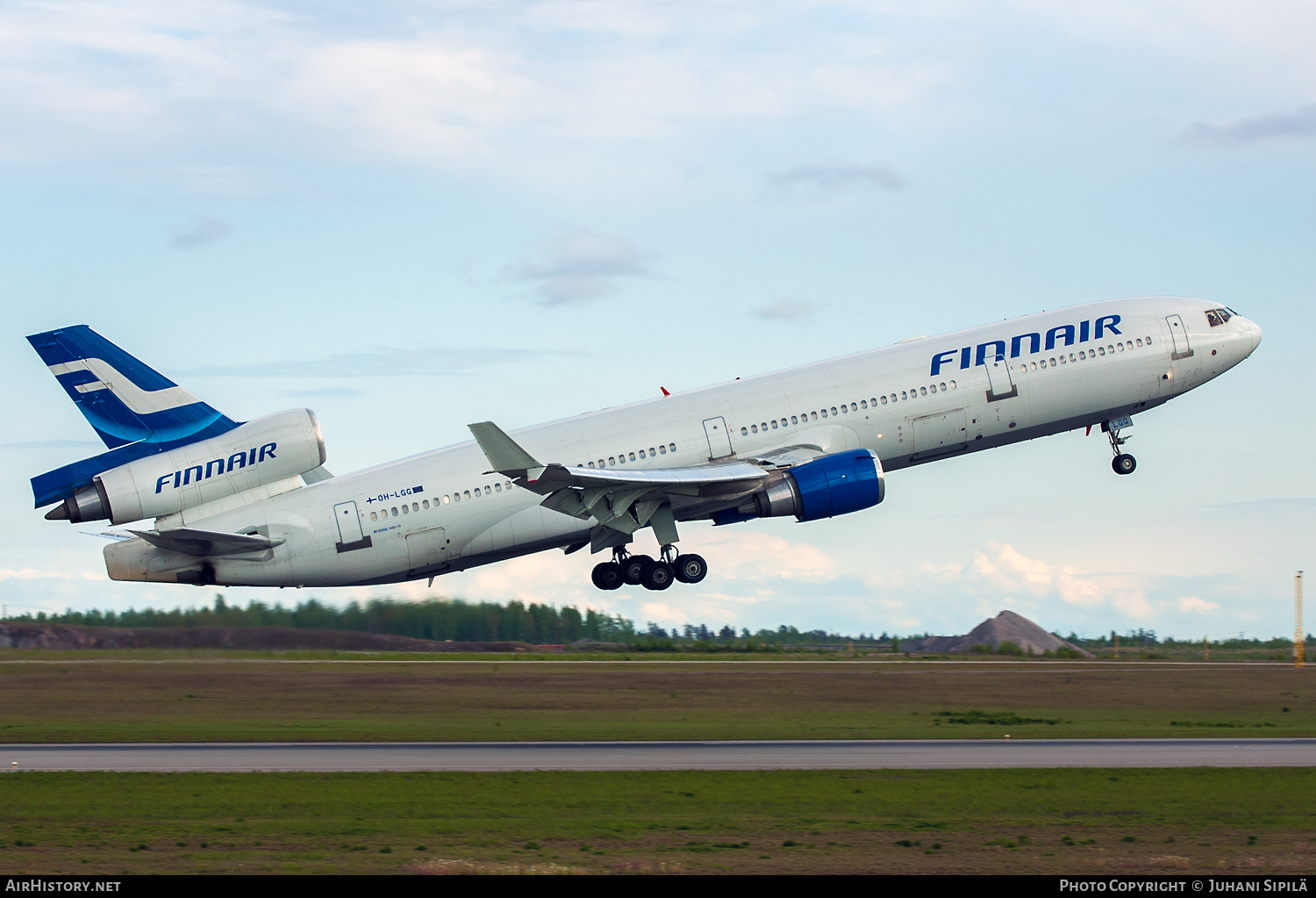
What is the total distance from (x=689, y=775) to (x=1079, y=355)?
74.4ft

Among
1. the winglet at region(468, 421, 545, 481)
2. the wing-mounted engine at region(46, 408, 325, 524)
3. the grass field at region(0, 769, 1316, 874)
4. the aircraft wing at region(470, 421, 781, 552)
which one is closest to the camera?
the grass field at region(0, 769, 1316, 874)

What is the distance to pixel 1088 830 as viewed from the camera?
23.0 meters

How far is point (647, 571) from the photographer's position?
1790 inches

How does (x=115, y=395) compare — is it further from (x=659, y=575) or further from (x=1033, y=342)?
(x=1033, y=342)

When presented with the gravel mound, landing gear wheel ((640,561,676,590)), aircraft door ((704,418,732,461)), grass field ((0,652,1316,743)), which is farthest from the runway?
the gravel mound

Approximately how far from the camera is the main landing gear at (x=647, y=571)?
4497 centimetres

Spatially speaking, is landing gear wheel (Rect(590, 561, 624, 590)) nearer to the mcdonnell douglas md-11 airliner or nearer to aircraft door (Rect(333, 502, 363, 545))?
the mcdonnell douglas md-11 airliner

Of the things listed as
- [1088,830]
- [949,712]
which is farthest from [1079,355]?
[1088,830]

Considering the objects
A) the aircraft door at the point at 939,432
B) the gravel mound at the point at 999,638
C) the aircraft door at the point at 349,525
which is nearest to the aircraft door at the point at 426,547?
the aircraft door at the point at 349,525

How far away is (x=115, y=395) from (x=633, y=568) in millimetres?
17284

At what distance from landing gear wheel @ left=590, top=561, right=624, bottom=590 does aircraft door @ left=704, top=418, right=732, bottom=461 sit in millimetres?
5376

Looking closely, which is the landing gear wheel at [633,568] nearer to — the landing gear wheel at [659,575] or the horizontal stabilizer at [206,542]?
the landing gear wheel at [659,575]

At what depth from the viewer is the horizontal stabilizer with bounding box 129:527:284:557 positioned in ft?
139

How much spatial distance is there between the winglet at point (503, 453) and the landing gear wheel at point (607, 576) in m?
7.95
